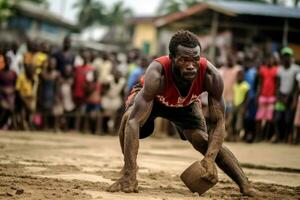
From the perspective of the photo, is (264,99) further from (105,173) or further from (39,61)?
(105,173)

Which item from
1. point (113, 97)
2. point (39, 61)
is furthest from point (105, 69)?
point (39, 61)

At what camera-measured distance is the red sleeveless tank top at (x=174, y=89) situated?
14.7ft

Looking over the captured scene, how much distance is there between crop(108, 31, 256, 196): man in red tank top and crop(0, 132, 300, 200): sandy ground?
0.22 meters

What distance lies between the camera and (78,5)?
54.6 m

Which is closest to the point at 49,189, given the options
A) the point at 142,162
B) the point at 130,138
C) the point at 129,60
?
the point at 130,138

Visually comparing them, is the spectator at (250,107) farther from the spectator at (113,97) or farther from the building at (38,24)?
the building at (38,24)

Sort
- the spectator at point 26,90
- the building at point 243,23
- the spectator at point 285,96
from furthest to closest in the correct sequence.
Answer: the building at point 243,23
the spectator at point 26,90
the spectator at point 285,96

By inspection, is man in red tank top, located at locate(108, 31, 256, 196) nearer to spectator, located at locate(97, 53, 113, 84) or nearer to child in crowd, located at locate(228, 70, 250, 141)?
child in crowd, located at locate(228, 70, 250, 141)

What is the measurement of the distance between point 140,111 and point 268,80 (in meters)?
7.31

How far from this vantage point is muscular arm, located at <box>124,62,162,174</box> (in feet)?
14.0

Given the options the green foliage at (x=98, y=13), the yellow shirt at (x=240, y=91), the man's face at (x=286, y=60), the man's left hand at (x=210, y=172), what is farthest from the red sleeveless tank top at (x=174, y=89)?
the green foliage at (x=98, y=13)

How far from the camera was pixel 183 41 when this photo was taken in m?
4.28

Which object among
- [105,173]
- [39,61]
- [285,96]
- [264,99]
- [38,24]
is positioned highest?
[38,24]

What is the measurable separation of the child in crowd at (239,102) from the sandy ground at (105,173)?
2816 millimetres
